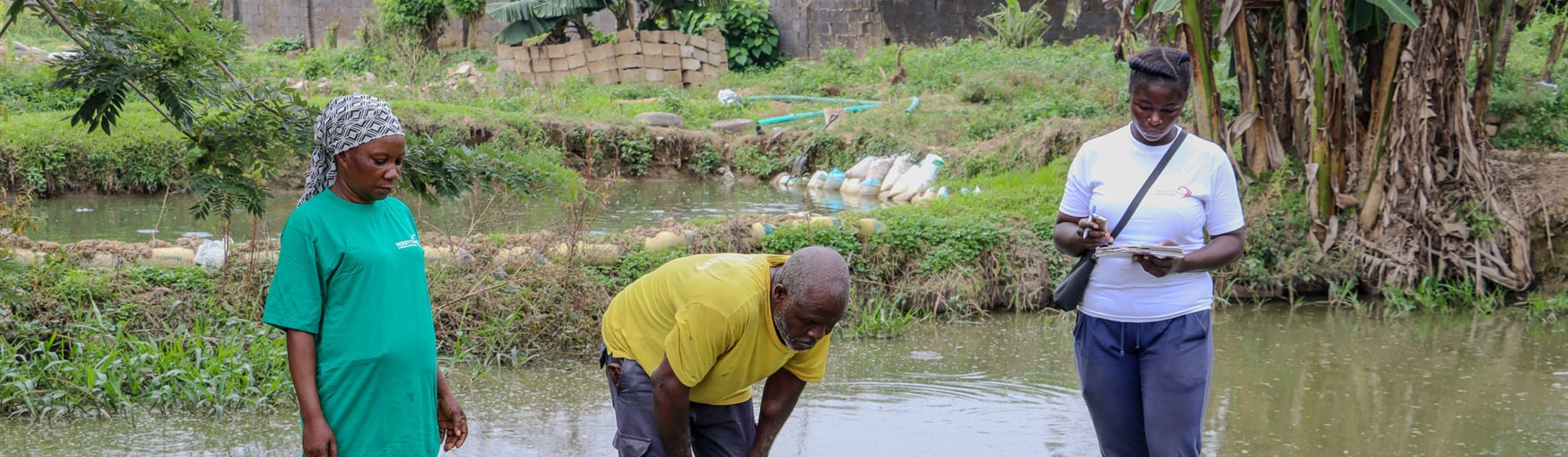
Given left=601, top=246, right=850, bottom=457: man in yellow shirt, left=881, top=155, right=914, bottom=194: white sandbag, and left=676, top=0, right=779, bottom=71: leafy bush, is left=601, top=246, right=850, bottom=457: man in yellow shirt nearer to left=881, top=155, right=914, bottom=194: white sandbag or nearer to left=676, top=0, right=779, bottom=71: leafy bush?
left=881, top=155, right=914, bottom=194: white sandbag

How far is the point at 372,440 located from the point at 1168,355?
6.54 feet

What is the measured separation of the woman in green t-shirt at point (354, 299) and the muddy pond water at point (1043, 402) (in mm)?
1962

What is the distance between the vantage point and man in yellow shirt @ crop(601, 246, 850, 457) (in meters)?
2.83

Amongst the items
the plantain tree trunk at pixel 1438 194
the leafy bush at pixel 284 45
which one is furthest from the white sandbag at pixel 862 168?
the leafy bush at pixel 284 45

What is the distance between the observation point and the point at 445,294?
611 cm

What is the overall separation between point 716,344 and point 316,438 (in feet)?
2.93

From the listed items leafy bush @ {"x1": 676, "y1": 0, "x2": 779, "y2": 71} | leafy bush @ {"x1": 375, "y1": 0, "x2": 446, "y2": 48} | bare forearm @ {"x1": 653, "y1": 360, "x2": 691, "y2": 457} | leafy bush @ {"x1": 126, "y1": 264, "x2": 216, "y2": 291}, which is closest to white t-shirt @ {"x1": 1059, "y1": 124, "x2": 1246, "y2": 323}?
bare forearm @ {"x1": 653, "y1": 360, "x2": 691, "y2": 457}

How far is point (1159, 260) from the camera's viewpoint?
3221 mm

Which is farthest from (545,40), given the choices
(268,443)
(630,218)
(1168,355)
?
(1168,355)

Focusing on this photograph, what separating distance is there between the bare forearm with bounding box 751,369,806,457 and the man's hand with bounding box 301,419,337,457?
107 cm

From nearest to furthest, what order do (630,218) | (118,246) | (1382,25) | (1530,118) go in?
(118,246) < (1382,25) < (1530,118) < (630,218)

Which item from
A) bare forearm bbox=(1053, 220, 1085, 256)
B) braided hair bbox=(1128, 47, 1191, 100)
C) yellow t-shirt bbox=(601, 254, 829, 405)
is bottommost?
yellow t-shirt bbox=(601, 254, 829, 405)

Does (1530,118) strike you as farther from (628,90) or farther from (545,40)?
(545,40)

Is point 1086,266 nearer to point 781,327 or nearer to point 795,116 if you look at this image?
point 781,327
